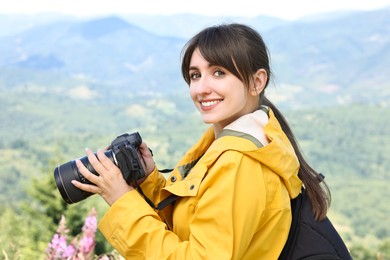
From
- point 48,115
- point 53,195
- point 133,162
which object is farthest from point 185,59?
point 48,115

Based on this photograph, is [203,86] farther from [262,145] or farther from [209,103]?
[262,145]

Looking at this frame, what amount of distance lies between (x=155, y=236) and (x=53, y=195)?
17753 millimetres

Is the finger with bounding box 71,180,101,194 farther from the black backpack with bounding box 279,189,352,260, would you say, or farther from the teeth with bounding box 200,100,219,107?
the black backpack with bounding box 279,189,352,260

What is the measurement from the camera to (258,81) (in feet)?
5.80

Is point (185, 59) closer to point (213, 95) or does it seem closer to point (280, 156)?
point (213, 95)

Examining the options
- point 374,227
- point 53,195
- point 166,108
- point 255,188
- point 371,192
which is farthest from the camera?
point 166,108

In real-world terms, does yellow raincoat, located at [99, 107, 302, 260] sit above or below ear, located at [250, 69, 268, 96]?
below

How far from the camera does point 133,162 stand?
1.68 m

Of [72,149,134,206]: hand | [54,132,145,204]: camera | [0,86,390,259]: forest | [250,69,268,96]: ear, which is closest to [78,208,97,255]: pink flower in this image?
[54,132,145,204]: camera

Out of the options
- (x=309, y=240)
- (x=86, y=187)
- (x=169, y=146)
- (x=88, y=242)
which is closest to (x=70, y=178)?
(x=86, y=187)

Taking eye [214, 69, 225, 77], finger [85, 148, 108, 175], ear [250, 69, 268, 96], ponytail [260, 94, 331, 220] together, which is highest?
eye [214, 69, 225, 77]

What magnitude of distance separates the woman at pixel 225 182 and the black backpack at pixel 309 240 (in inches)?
1.8

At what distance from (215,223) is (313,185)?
1.62 ft

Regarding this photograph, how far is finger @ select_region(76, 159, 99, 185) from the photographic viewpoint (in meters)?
1.64
